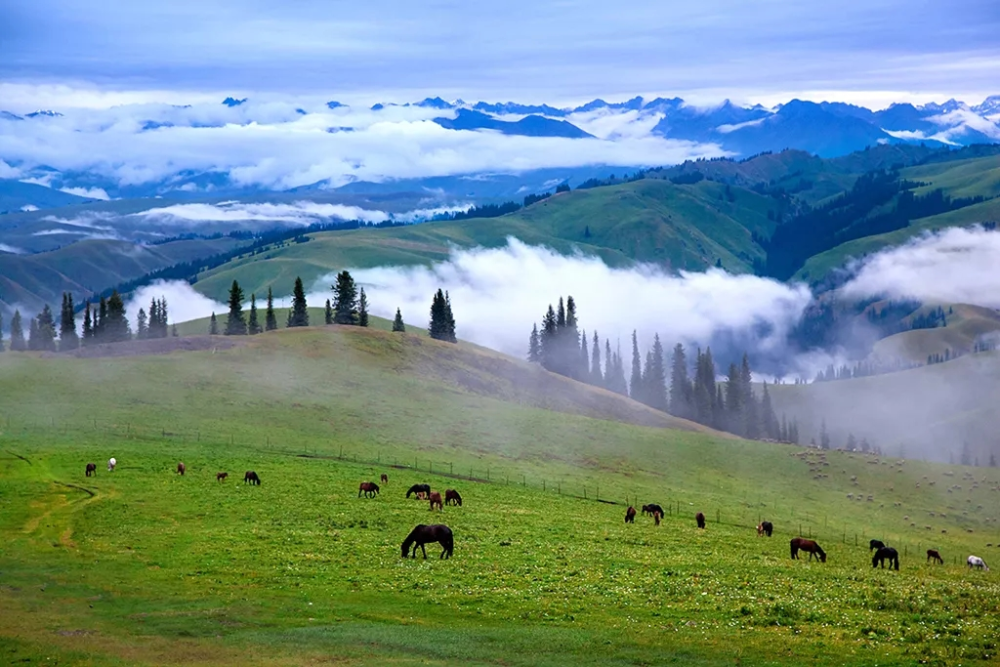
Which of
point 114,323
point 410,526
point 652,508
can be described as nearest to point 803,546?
point 652,508

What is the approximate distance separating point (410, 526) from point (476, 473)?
111 ft

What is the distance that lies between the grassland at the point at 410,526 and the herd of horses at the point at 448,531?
2.91ft

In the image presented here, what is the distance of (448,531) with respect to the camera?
45000mm

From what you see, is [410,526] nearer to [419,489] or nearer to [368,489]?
[419,489]

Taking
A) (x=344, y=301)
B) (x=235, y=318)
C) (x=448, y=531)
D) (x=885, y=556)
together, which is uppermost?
(x=344, y=301)

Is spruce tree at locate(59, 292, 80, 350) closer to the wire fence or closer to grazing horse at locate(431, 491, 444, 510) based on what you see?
the wire fence

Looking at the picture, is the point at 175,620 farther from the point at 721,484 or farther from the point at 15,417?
the point at 721,484

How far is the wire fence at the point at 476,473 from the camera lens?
7862 cm

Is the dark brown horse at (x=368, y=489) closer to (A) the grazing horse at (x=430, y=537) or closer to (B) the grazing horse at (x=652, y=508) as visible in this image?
(B) the grazing horse at (x=652, y=508)

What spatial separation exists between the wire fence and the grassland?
48 cm

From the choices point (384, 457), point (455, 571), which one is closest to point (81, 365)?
point (384, 457)

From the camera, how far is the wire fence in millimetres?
78625

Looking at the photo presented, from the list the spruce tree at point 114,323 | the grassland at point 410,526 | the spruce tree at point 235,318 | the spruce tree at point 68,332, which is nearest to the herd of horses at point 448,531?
the grassland at point 410,526

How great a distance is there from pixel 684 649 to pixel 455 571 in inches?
525
